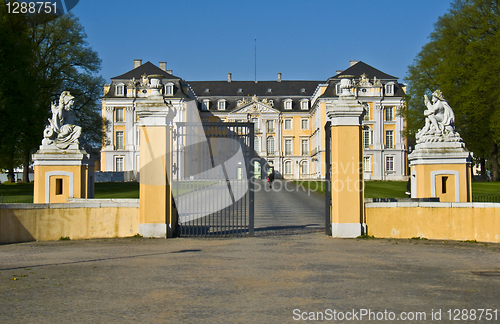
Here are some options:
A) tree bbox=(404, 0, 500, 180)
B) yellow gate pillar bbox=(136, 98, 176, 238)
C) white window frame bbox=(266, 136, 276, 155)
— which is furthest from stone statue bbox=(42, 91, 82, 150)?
white window frame bbox=(266, 136, 276, 155)

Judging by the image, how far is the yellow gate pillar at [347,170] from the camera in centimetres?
1112

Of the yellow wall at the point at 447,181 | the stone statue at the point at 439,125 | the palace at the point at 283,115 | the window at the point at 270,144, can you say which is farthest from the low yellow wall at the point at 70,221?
the window at the point at 270,144

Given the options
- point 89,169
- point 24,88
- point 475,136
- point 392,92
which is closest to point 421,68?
point 475,136

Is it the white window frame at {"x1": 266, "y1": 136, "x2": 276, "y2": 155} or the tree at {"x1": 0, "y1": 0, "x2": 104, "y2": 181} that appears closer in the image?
the tree at {"x1": 0, "y1": 0, "x2": 104, "y2": 181}

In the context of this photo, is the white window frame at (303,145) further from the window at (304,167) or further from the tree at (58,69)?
the tree at (58,69)

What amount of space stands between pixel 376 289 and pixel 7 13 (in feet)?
94.7

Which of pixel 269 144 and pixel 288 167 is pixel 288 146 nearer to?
pixel 269 144

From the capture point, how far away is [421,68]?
135ft

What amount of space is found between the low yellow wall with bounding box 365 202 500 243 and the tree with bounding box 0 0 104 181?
2387 cm

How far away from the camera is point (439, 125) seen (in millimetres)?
13969

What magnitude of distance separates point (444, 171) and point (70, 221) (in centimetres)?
966

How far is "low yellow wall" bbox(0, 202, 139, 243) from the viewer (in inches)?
444

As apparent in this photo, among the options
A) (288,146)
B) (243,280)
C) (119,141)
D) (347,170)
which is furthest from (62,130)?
(288,146)

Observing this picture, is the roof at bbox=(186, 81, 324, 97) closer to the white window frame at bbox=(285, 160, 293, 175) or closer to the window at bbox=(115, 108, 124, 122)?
the white window frame at bbox=(285, 160, 293, 175)
